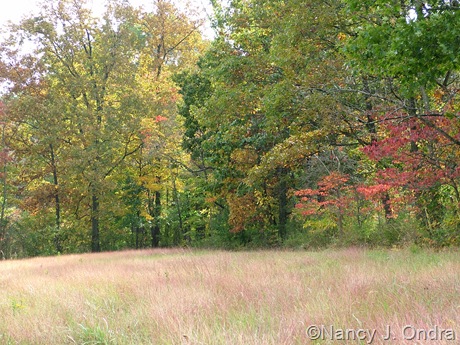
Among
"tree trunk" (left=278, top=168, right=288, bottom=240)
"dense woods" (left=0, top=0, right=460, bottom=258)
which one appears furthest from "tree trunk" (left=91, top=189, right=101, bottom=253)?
"tree trunk" (left=278, top=168, right=288, bottom=240)

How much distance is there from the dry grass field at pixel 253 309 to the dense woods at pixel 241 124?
344 cm

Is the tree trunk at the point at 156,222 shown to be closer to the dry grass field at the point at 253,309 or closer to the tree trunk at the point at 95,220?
the tree trunk at the point at 95,220

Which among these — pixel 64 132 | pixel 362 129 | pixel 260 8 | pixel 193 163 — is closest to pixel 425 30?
pixel 362 129

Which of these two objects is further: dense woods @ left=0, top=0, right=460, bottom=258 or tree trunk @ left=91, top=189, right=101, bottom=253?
tree trunk @ left=91, top=189, right=101, bottom=253

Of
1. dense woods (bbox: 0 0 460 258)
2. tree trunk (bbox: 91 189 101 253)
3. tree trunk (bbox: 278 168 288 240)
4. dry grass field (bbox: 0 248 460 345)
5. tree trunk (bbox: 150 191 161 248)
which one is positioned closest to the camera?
dry grass field (bbox: 0 248 460 345)

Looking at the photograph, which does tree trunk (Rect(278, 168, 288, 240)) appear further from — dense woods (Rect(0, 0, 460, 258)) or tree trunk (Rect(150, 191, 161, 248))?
tree trunk (Rect(150, 191, 161, 248))

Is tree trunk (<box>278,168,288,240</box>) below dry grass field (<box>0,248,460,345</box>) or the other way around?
the other way around

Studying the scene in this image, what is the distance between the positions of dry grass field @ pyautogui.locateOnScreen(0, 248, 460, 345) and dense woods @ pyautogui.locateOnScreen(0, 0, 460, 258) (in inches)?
135

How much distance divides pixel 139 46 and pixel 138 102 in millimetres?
4391

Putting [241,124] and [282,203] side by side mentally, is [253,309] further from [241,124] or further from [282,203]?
[282,203]

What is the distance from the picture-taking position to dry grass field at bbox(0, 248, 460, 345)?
322 centimetres

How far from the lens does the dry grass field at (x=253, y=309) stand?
10.6ft

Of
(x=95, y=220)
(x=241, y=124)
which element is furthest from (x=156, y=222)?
(x=241, y=124)

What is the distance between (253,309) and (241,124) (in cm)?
1236
